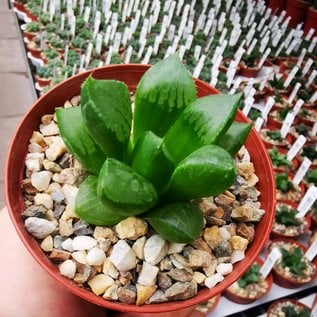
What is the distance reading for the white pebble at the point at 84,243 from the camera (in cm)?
54

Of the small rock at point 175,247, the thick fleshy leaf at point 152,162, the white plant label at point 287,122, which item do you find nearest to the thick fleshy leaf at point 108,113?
the thick fleshy leaf at point 152,162

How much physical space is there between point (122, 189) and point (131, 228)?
0.33 feet

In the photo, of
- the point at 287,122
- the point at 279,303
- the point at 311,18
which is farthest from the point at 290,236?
the point at 311,18

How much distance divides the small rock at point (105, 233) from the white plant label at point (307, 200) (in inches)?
40.5

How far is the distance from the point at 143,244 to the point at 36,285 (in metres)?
0.16

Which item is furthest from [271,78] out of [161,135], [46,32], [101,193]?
[101,193]

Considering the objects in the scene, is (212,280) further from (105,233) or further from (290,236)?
(290,236)

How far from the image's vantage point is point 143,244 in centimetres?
54

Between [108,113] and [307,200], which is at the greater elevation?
[108,113]

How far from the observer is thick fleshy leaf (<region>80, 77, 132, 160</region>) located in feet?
1.53

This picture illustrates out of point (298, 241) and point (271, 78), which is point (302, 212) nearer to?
point (298, 241)

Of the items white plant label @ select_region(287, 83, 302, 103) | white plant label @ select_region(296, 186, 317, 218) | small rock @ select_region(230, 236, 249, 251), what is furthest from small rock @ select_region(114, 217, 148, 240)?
white plant label @ select_region(287, 83, 302, 103)

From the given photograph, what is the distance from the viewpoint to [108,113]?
1.60ft

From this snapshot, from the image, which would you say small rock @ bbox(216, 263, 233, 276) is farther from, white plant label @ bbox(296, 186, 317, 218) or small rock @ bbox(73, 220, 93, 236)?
white plant label @ bbox(296, 186, 317, 218)
